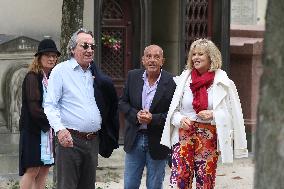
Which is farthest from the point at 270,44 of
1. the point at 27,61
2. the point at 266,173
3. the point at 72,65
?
the point at 27,61

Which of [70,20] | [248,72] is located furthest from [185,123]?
[248,72]

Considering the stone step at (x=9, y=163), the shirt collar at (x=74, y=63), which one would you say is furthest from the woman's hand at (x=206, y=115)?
the stone step at (x=9, y=163)

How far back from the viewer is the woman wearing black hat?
763 cm

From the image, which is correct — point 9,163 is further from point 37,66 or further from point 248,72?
point 248,72

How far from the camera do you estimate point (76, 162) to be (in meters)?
6.83

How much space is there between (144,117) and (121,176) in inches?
141

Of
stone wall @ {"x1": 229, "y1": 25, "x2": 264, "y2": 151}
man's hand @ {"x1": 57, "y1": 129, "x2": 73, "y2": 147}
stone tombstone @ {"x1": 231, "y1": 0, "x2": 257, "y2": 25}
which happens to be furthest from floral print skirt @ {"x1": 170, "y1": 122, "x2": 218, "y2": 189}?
stone tombstone @ {"x1": 231, "y1": 0, "x2": 257, "y2": 25}

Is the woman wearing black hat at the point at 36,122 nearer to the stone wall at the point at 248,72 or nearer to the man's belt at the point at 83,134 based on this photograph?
the man's belt at the point at 83,134

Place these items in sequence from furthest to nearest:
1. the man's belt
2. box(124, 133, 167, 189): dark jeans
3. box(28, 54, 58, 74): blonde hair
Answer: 1. box(28, 54, 58, 74): blonde hair
2. box(124, 133, 167, 189): dark jeans
3. the man's belt

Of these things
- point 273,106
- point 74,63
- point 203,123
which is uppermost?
point 273,106

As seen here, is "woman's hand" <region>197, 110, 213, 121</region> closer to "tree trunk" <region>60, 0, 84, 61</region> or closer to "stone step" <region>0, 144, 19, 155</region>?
"tree trunk" <region>60, 0, 84, 61</region>

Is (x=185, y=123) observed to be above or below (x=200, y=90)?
below

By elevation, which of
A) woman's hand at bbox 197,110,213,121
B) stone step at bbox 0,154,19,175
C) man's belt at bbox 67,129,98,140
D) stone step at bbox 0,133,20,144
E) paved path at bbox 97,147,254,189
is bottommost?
paved path at bbox 97,147,254,189

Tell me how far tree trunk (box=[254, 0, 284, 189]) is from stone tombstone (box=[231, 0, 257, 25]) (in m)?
14.1
